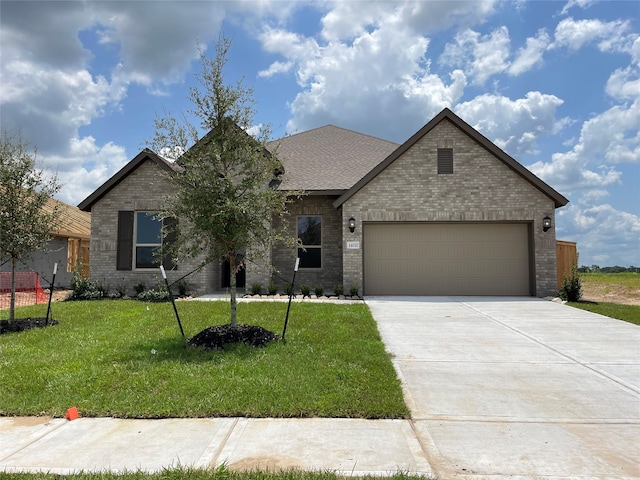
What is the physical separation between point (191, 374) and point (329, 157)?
1354 cm

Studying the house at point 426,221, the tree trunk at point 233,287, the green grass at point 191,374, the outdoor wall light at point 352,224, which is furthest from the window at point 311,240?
the tree trunk at point 233,287

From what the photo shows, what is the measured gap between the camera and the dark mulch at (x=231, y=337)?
22.8 ft

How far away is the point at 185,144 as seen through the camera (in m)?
7.48

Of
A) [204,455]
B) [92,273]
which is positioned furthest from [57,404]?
[92,273]

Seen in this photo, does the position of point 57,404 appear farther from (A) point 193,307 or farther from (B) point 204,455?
(A) point 193,307

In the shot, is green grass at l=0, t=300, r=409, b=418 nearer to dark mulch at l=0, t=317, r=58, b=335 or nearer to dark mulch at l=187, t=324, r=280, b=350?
dark mulch at l=187, t=324, r=280, b=350

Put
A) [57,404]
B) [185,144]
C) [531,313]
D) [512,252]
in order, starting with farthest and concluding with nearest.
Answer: [512,252], [531,313], [185,144], [57,404]

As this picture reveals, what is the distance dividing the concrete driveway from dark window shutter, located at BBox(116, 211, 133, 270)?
9.74m

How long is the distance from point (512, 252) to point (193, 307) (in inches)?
410

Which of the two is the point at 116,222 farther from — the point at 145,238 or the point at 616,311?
the point at 616,311

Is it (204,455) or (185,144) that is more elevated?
(185,144)

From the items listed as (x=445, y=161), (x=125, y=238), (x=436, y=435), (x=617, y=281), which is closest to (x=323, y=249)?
(x=445, y=161)

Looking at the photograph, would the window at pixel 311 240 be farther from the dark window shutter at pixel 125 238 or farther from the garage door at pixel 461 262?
the dark window shutter at pixel 125 238

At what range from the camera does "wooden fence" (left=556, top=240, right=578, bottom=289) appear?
14.8 metres
